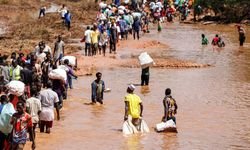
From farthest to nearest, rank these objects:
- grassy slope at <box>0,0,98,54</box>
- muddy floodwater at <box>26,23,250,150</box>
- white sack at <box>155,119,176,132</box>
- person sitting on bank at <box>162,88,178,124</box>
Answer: grassy slope at <box>0,0,98,54</box> < white sack at <box>155,119,176,132</box> < person sitting on bank at <box>162,88,178,124</box> < muddy floodwater at <box>26,23,250,150</box>

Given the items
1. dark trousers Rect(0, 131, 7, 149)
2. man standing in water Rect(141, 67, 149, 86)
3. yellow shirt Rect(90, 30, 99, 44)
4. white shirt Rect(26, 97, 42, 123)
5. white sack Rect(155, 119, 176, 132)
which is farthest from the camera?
yellow shirt Rect(90, 30, 99, 44)

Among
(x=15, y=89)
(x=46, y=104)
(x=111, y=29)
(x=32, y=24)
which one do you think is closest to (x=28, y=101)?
(x=15, y=89)

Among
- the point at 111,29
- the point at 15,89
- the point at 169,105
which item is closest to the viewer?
the point at 15,89

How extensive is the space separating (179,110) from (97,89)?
212 cm

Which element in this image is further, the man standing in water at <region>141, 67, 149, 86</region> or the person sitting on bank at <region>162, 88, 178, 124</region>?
the man standing in water at <region>141, 67, 149, 86</region>

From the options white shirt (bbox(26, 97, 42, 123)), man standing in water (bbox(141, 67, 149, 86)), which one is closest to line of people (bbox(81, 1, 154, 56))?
man standing in water (bbox(141, 67, 149, 86))

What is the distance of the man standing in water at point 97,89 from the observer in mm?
16688

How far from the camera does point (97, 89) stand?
55.3ft

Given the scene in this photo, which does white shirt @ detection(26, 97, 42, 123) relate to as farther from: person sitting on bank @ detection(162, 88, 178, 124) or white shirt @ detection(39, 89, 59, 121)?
person sitting on bank @ detection(162, 88, 178, 124)

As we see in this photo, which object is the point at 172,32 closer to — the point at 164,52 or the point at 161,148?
the point at 164,52

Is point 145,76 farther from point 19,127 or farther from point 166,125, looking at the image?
point 19,127

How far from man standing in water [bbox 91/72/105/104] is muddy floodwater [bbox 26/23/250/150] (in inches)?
9.3

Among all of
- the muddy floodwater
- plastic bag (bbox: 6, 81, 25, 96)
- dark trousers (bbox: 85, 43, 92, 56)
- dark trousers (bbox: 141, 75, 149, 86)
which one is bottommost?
the muddy floodwater

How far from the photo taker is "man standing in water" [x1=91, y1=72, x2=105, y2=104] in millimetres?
16688
